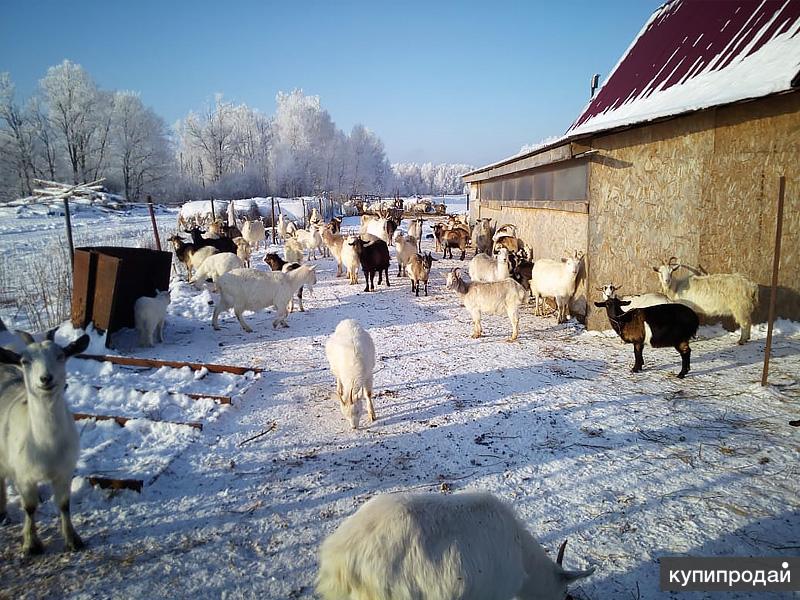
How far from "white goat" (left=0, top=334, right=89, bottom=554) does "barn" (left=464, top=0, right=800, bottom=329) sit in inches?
327

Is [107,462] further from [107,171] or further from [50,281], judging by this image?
[107,171]

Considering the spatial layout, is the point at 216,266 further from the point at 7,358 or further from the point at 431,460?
the point at 431,460

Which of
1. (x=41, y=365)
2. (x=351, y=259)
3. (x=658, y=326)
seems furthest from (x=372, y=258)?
(x=41, y=365)

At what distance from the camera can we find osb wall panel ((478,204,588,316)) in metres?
9.37

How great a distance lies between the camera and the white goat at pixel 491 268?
11000mm

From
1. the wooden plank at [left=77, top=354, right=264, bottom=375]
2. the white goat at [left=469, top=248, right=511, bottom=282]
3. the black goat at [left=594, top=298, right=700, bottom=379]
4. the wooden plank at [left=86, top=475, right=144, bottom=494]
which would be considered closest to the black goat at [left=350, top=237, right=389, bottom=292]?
the white goat at [left=469, top=248, right=511, bottom=282]

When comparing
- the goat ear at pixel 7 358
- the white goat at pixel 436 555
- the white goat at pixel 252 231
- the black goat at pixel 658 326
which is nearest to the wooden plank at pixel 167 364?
the goat ear at pixel 7 358

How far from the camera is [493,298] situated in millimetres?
8367

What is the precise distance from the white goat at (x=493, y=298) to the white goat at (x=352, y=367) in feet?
11.8

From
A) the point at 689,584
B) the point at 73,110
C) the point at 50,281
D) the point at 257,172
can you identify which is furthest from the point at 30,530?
the point at 257,172

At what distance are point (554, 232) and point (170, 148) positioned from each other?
58.2 m

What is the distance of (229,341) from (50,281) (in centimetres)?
689

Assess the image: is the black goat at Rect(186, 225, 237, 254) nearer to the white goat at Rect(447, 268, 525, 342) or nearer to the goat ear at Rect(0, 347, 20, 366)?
the white goat at Rect(447, 268, 525, 342)

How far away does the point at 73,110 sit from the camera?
44250mm
